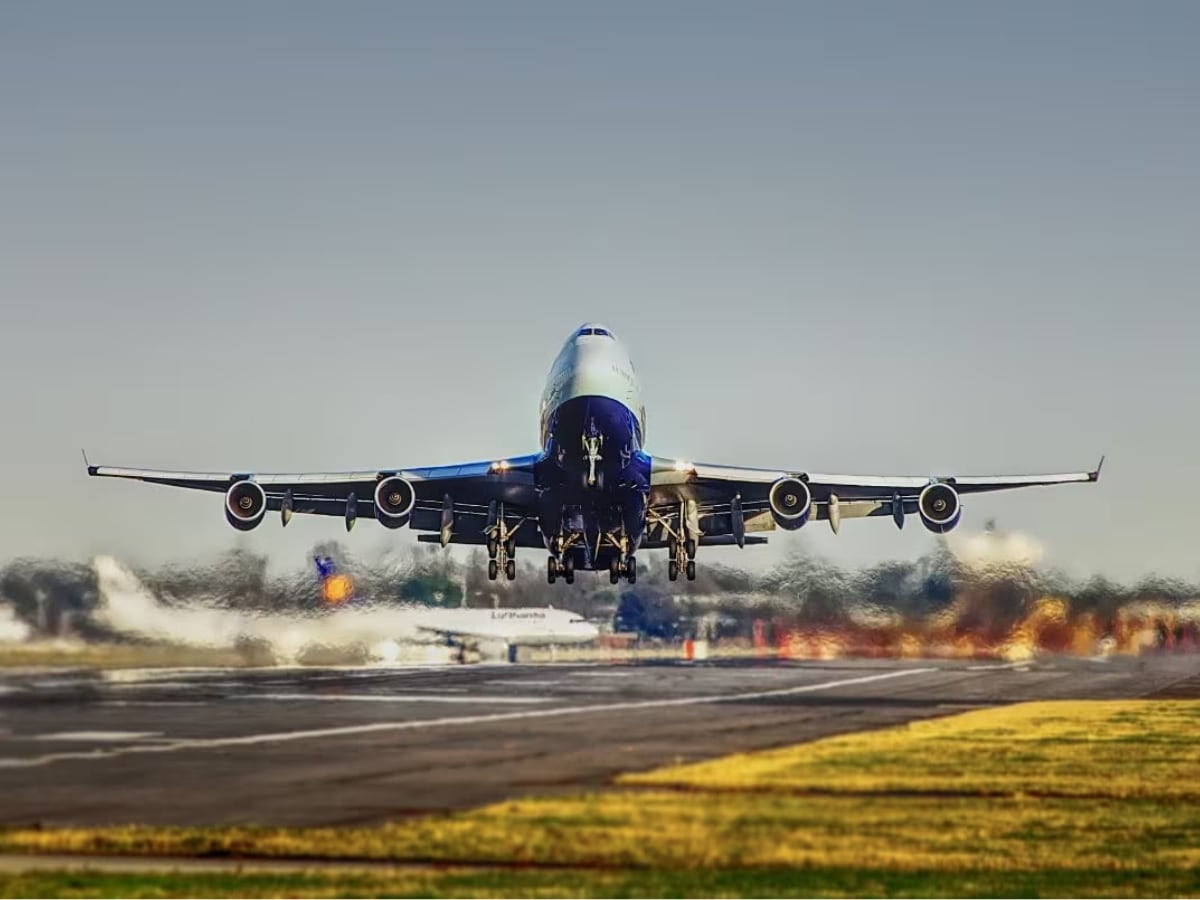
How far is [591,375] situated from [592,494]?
4.08 meters

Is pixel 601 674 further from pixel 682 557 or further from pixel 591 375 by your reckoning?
pixel 591 375

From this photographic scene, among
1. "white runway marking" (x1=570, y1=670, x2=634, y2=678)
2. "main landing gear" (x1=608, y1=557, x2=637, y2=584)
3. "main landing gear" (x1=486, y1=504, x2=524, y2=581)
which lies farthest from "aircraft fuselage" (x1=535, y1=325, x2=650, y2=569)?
"white runway marking" (x1=570, y1=670, x2=634, y2=678)

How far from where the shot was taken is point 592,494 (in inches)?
1980

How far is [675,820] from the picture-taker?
26.0 m

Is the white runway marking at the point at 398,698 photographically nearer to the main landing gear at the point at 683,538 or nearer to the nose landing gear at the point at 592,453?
the main landing gear at the point at 683,538

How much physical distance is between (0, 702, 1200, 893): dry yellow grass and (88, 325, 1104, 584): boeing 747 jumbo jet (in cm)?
1518

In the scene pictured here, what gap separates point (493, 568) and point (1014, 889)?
36.9m

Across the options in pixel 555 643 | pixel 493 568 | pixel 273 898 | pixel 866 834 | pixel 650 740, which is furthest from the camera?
pixel 555 643

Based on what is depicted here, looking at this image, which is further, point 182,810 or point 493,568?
point 493,568

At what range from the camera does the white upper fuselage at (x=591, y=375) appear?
4822 centimetres

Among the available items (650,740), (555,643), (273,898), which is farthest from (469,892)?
(555,643)

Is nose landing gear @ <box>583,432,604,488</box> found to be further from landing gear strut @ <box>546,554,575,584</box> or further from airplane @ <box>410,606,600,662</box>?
airplane @ <box>410,606,600,662</box>

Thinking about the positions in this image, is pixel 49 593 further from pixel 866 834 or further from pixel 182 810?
pixel 866 834

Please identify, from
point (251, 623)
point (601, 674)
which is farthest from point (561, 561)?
point (601, 674)
